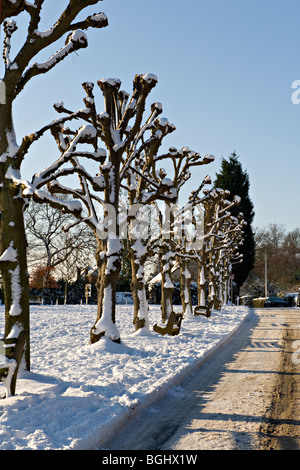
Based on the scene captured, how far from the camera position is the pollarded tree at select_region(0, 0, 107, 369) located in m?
7.36

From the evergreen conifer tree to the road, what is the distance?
42025 mm

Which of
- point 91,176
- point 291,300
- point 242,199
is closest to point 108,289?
point 91,176

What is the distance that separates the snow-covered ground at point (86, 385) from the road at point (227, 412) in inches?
10.3

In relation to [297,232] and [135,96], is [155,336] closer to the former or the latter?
[135,96]

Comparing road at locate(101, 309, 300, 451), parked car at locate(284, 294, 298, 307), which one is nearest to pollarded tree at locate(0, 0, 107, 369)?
road at locate(101, 309, 300, 451)

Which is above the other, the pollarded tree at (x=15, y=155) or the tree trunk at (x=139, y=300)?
the pollarded tree at (x=15, y=155)

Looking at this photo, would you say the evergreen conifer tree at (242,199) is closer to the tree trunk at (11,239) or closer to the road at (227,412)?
the road at (227,412)

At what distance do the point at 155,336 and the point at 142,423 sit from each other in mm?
8824

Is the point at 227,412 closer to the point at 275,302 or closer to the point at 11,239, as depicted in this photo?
the point at 11,239

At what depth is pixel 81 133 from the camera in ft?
27.8

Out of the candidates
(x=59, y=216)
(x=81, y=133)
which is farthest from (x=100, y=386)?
(x=59, y=216)

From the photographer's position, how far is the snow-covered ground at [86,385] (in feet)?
17.0

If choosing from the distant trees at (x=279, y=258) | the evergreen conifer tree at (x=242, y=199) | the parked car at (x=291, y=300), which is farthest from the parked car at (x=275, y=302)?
the distant trees at (x=279, y=258)

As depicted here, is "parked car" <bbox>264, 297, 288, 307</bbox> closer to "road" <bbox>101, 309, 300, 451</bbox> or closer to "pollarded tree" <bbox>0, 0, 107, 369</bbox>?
"road" <bbox>101, 309, 300, 451</bbox>
